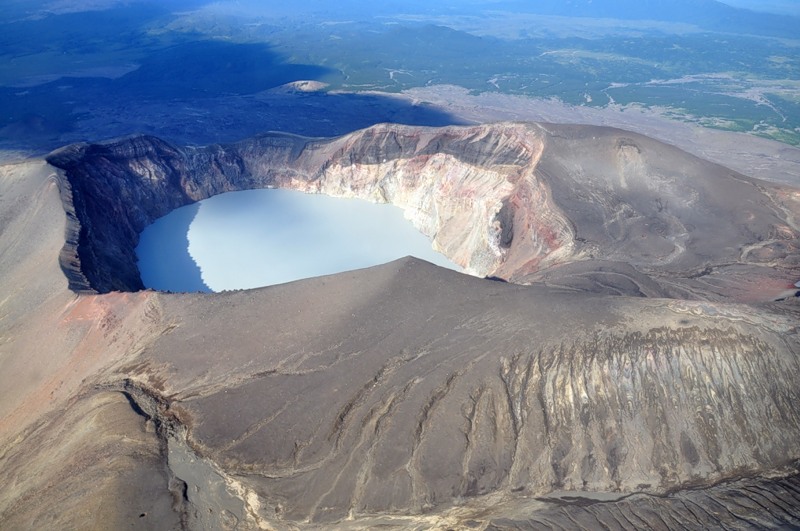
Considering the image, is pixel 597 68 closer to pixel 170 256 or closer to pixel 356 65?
pixel 356 65

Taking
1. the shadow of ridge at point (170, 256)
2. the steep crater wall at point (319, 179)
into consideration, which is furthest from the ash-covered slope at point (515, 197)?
the shadow of ridge at point (170, 256)

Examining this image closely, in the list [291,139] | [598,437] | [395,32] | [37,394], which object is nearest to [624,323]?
[598,437]

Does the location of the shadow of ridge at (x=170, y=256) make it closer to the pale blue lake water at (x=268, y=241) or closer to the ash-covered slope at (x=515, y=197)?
the pale blue lake water at (x=268, y=241)

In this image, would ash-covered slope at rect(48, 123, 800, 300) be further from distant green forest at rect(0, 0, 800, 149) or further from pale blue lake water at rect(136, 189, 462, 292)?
distant green forest at rect(0, 0, 800, 149)

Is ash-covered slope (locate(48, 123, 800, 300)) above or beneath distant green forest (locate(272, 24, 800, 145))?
above

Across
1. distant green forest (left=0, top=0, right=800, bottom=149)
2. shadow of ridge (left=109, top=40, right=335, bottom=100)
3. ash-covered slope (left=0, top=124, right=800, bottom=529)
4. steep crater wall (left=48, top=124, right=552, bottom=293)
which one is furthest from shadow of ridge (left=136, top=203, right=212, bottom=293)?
shadow of ridge (left=109, top=40, right=335, bottom=100)
